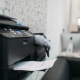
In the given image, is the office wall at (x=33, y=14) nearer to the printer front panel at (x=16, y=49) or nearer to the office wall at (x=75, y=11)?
the printer front panel at (x=16, y=49)

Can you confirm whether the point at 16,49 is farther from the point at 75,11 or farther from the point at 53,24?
the point at 75,11

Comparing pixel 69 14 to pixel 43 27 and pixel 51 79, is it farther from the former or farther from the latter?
pixel 51 79

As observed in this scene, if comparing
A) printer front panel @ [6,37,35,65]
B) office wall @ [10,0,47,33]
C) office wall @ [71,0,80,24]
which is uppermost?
office wall @ [71,0,80,24]

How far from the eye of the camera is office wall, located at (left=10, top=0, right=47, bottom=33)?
60.8 inches

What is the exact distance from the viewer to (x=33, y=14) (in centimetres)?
159

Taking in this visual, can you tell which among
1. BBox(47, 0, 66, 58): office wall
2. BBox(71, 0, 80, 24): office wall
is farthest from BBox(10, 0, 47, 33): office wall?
BBox(71, 0, 80, 24): office wall

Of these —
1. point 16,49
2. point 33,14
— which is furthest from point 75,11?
point 16,49

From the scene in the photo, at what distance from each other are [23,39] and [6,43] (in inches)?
8.0

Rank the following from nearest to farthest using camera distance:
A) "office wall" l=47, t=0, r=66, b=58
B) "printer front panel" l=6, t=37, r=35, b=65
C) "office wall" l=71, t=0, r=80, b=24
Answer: "printer front panel" l=6, t=37, r=35, b=65
"office wall" l=47, t=0, r=66, b=58
"office wall" l=71, t=0, r=80, b=24

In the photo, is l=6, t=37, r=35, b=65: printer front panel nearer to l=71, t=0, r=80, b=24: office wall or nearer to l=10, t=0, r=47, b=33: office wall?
l=10, t=0, r=47, b=33: office wall

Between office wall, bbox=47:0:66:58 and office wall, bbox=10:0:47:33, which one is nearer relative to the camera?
office wall, bbox=10:0:47:33

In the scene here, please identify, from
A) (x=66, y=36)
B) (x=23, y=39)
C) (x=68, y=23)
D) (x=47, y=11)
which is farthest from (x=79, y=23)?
(x=23, y=39)

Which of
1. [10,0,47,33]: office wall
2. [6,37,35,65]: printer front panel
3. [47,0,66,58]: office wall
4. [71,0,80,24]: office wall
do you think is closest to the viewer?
[6,37,35,65]: printer front panel

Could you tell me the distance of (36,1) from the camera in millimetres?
1584
